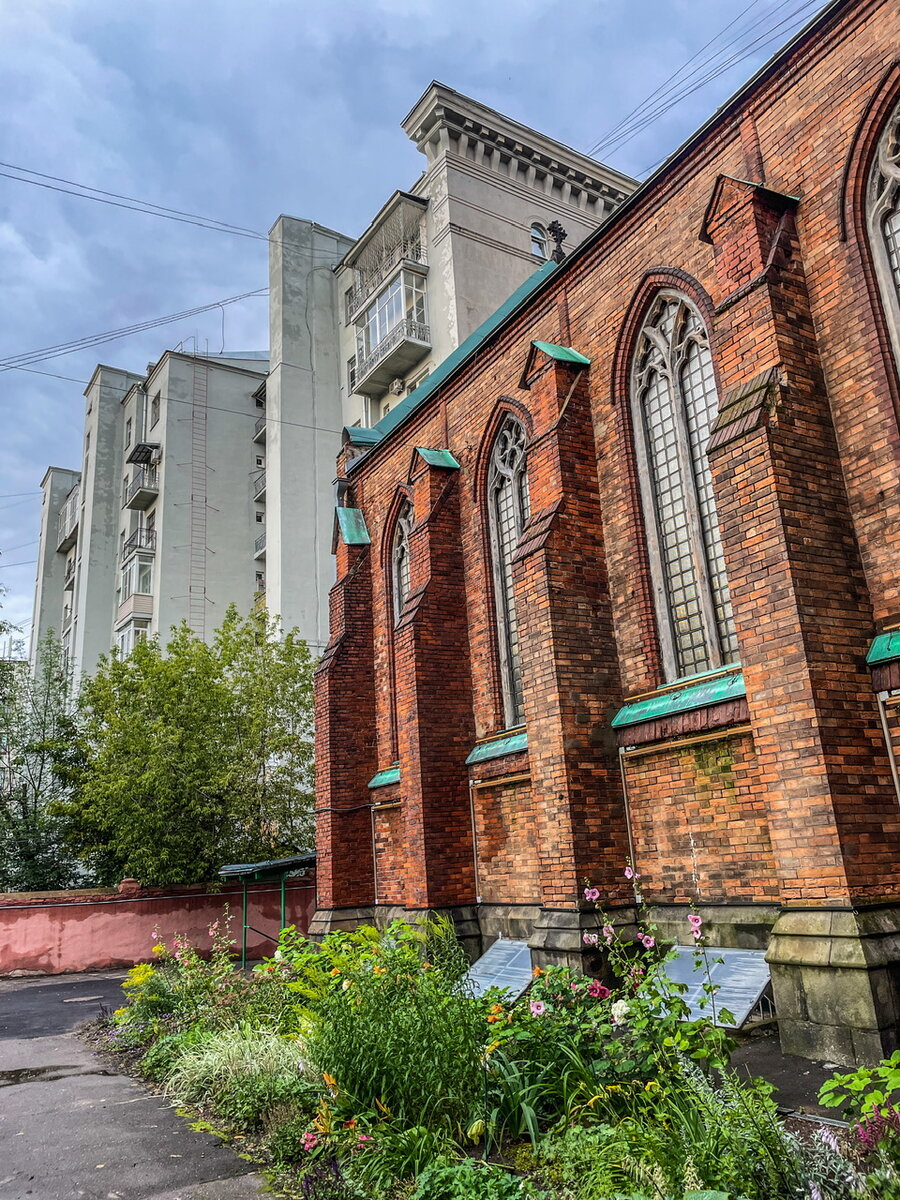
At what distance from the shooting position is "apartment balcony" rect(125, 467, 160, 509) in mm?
38219

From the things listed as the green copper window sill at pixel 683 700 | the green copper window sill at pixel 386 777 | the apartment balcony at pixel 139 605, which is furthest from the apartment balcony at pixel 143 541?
the green copper window sill at pixel 683 700

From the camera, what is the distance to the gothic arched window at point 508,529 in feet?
44.6

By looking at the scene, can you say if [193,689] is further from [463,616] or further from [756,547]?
[756,547]

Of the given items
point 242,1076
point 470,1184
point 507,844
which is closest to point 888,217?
point 470,1184

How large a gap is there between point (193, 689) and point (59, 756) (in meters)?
5.88

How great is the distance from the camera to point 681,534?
10.6 m

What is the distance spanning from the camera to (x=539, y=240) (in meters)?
31.2

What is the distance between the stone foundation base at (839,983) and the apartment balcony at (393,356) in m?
24.9

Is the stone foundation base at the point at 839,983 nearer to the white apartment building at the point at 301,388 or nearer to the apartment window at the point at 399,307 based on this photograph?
the white apartment building at the point at 301,388

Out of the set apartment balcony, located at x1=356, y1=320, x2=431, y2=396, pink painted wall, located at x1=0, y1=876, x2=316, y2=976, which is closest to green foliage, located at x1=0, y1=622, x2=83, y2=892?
pink painted wall, located at x1=0, y1=876, x2=316, y2=976

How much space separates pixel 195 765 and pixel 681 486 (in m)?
15.8

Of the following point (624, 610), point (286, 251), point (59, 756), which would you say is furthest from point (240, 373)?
point (624, 610)

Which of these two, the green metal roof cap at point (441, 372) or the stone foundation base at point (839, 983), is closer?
the stone foundation base at point (839, 983)

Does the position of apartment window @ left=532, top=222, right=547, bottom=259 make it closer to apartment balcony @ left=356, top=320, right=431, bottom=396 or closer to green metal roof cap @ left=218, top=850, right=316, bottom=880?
apartment balcony @ left=356, top=320, right=431, bottom=396
